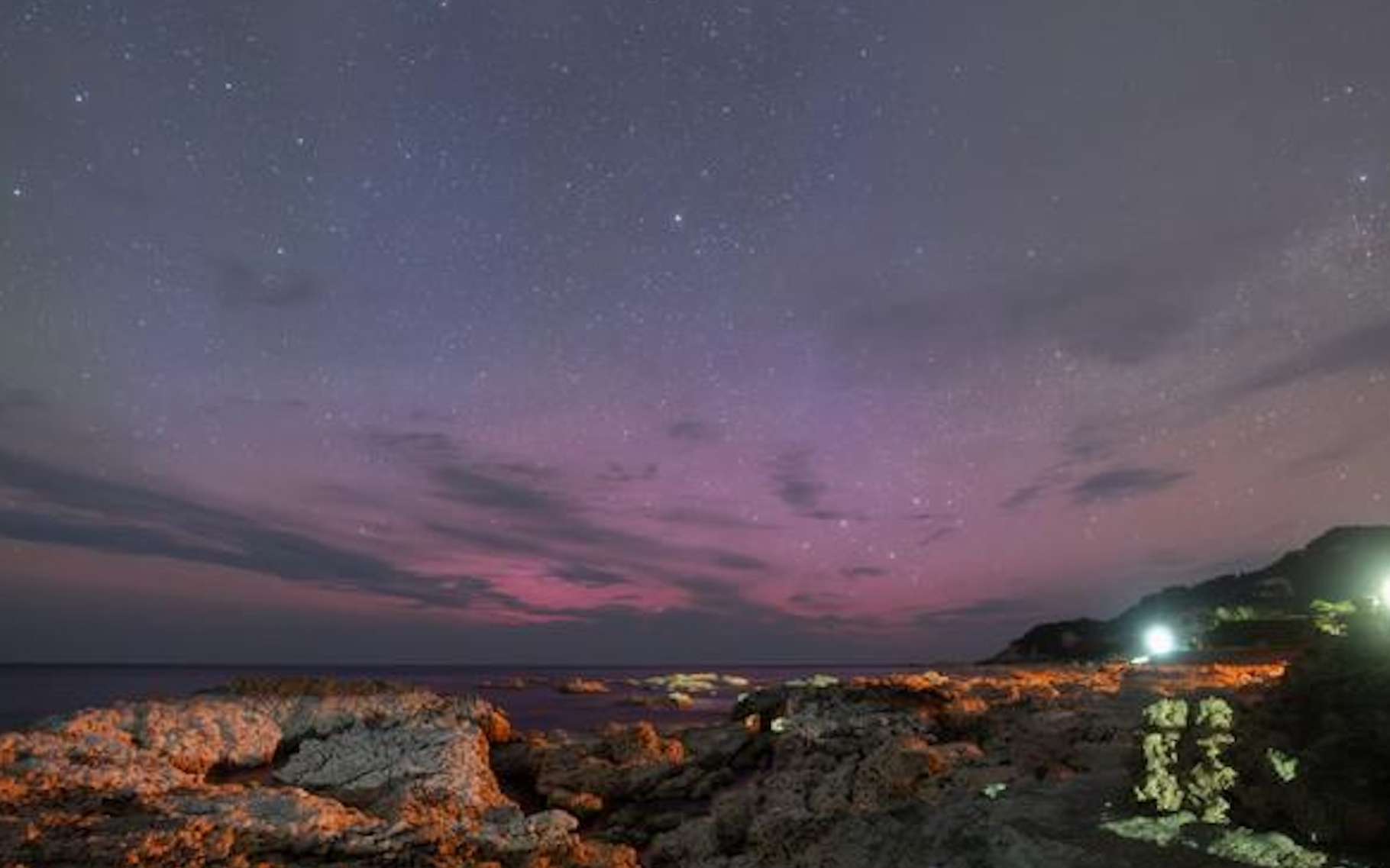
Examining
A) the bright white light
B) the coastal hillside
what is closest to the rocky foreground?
the bright white light

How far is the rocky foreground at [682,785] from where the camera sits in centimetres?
1447

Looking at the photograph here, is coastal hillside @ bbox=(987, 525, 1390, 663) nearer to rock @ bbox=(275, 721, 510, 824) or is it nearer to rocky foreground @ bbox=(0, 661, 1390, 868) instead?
rocky foreground @ bbox=(0, 661, 1390, 868)

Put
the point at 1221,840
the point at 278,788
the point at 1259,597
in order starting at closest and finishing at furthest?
the point at 1221,840, the point at 278,788, the point at 1259,597

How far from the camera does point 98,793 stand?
22.6m

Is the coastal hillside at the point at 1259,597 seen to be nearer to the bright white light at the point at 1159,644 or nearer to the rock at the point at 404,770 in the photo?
the bright white light at the point at 1159,644

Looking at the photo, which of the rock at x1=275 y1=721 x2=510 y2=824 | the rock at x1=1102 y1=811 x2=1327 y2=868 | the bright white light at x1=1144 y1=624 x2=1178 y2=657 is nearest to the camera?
the rock at x1=1102 y1=811 x2=1327 y2=868

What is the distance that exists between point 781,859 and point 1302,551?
203338 mm

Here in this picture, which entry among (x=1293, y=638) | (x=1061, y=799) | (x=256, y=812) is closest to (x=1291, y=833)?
(x=1061, y=799)

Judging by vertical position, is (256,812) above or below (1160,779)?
below

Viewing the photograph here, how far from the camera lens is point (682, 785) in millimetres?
29344

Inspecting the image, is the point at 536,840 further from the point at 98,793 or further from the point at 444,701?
the point at 444,701

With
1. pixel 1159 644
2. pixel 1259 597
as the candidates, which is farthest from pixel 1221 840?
pixel 1259 597

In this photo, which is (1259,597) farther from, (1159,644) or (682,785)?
(682,785)

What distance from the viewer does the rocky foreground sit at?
570 inches
